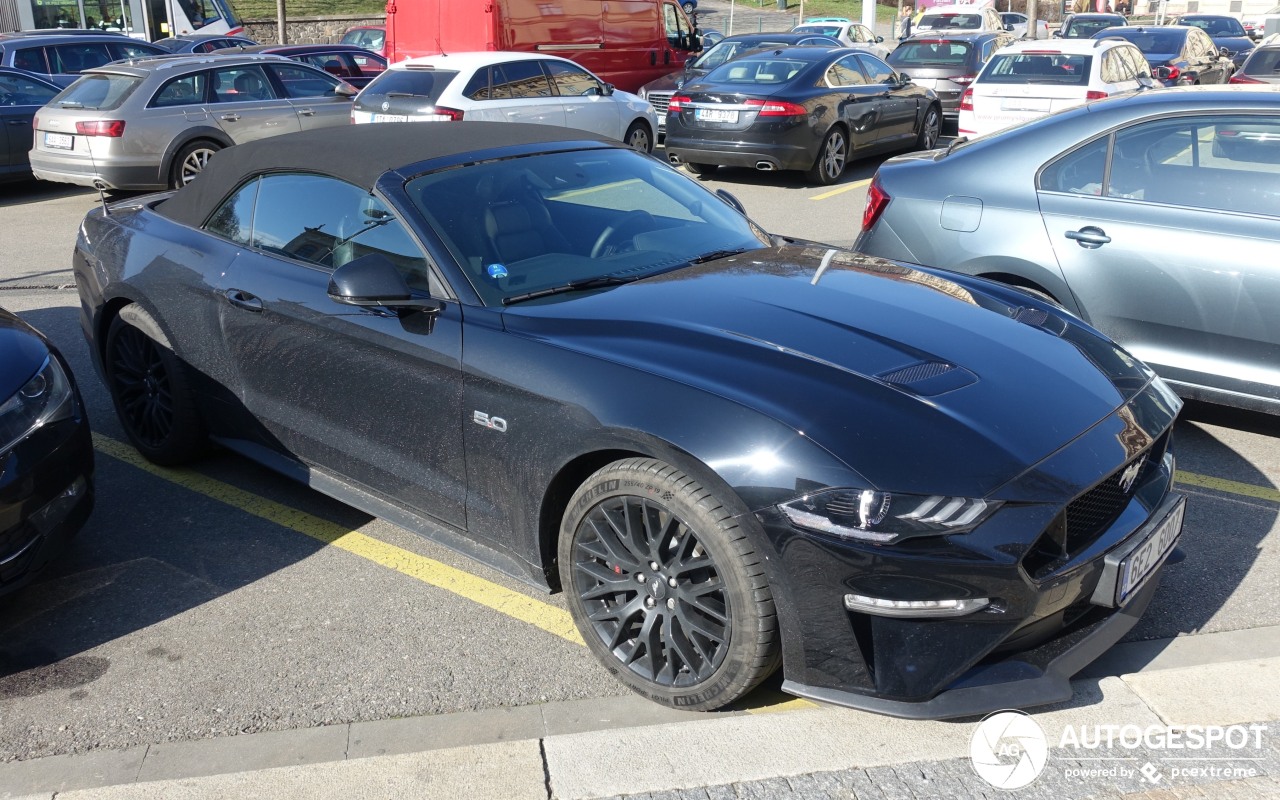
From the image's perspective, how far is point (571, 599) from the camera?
349cm

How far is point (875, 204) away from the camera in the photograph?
600 cm

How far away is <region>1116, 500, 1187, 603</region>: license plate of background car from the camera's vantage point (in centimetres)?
313

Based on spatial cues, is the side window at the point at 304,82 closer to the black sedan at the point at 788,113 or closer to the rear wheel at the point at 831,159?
the black sedan at the point at 788,113

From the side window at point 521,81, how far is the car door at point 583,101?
0.20 metres

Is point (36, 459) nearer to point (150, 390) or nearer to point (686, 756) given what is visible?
point (150, 390)

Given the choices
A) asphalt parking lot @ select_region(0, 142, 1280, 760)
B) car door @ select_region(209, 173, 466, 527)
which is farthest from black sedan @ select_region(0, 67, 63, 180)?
car door @ select_region(209, 173, 466, 527)

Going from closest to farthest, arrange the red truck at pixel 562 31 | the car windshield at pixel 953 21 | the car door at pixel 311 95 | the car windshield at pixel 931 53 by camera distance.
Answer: the car door at pixel 311 95
the red truck at pixel 562 31
the car windshield at pixel 931 53
the car windshield at pixel 953 21

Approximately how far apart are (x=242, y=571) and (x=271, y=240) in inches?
51.3

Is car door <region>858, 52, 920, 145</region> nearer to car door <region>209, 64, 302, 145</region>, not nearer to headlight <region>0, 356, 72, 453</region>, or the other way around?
car door <region>209, 64, 302, 145</region>

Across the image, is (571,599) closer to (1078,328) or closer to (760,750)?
(760,750)

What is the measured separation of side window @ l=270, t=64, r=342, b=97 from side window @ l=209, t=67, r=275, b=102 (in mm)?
222

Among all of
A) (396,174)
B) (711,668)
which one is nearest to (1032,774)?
(711,668)

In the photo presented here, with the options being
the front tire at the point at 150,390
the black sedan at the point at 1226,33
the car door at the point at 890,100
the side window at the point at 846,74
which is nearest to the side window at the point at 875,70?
the car door at the point at 890,100

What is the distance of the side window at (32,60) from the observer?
51.6 ft
